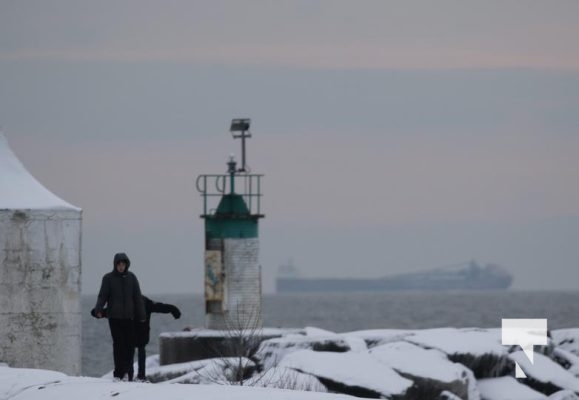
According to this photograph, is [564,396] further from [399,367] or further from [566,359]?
[399,367]

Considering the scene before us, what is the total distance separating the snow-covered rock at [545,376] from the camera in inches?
865

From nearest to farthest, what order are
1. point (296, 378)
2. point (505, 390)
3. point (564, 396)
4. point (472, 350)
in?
1. point (296, 378)
2. point (505, 390)
3. point (564, 396)
4. point (472, 350)

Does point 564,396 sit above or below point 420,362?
below

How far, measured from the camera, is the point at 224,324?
2605 centimetres

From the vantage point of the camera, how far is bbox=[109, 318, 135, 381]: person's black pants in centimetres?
1332

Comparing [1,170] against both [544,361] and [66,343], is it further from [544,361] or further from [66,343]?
[544,361]

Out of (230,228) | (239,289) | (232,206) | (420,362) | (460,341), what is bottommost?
(420,362)

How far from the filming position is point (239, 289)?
2616cm

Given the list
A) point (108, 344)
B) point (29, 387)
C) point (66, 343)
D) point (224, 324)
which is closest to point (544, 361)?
point (224, 324)

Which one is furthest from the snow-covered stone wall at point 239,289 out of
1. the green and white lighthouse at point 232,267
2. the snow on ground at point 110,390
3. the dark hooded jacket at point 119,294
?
the snow on ground at point 110,390

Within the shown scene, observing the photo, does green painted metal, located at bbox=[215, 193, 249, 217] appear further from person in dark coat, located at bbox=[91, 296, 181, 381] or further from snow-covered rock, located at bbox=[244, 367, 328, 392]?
person in dark coat, located at bbox=[91, 296, 181, 381]

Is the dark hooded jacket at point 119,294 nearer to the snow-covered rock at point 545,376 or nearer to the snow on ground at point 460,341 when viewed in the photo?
the snow on ground at point 460,341

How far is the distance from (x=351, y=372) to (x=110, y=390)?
920cm

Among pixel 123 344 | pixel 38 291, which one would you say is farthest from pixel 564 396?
pixel 123 344
